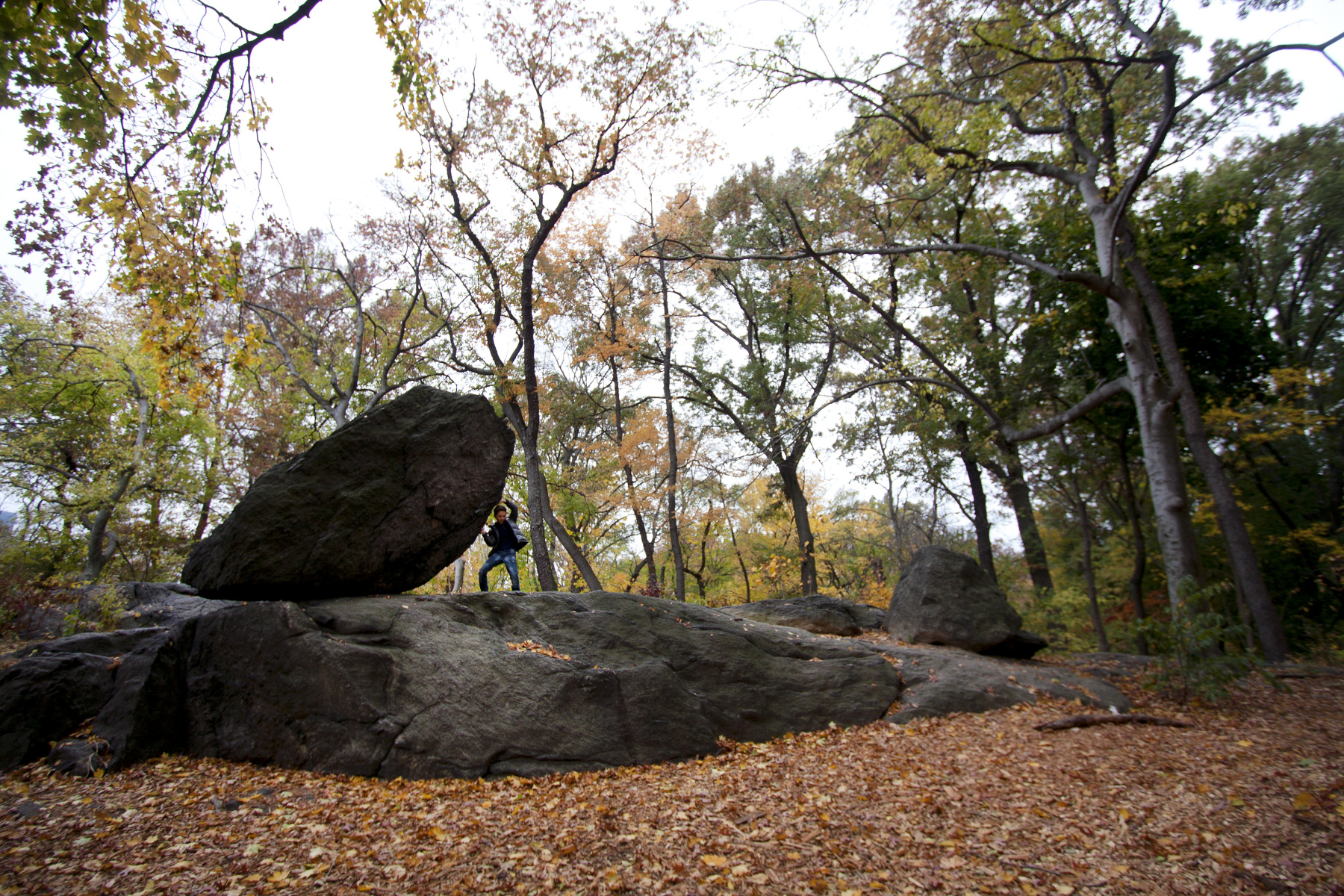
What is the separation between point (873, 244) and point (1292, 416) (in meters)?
7.90

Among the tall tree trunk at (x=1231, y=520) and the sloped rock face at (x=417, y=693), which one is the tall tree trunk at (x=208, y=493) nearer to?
the sloped rock face at (x=417, y=693)

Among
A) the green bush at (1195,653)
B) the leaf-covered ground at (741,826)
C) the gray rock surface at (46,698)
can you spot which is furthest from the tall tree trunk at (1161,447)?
the gray rock surface at (46,698)

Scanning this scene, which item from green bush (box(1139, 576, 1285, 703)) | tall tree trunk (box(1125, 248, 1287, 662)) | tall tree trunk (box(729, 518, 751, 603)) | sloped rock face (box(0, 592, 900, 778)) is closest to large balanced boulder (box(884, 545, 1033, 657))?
green bush (box(1139, 576, 1285, 703))

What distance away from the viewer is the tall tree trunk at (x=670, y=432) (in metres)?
17.1

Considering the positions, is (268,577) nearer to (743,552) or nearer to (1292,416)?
(1292,416)

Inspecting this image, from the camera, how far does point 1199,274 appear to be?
1073 centimetres

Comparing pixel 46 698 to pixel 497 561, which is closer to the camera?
pixel 46 698

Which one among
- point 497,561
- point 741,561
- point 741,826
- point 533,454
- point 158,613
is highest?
point 533,454

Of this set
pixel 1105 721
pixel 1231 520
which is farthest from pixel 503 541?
→ pixel 1231 520

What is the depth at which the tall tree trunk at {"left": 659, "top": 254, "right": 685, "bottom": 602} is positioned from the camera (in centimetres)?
1709

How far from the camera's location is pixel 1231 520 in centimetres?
885

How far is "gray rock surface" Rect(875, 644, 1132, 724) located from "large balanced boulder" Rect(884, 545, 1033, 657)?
30.3 inches

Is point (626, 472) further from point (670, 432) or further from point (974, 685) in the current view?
point (974, 685)

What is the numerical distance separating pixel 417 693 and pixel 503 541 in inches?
125
